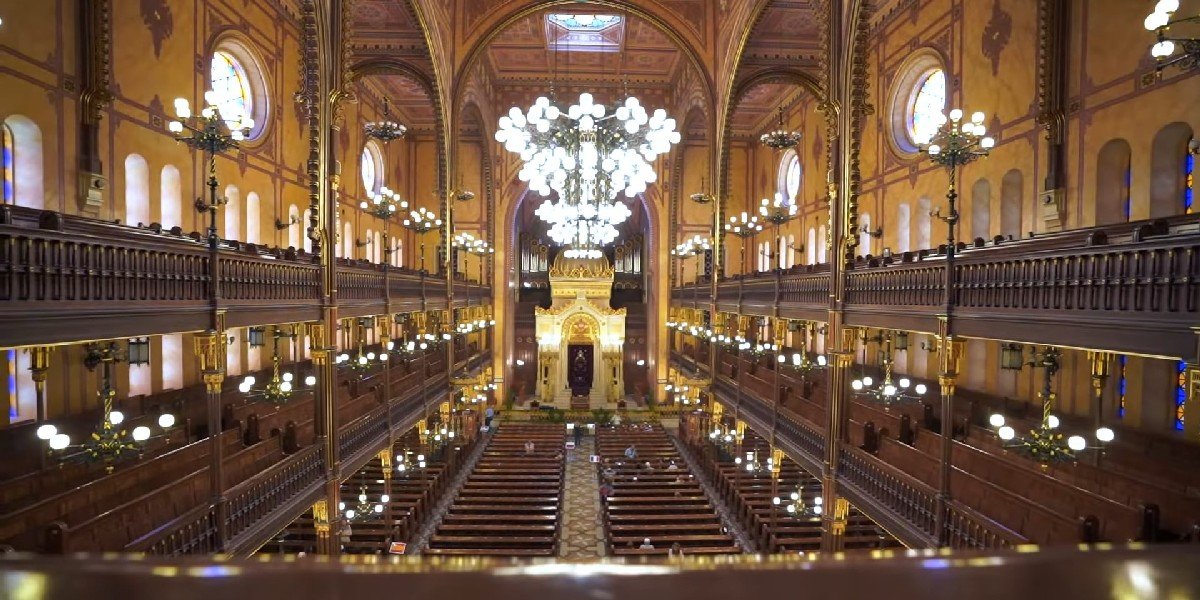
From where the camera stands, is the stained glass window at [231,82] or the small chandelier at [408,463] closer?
the stained glass window at [231,82]

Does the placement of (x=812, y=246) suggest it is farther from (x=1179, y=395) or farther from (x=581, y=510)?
(x=1179, y=395)

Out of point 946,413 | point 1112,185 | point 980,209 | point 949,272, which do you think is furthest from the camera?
point 980,209

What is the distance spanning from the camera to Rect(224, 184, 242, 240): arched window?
62.3ft

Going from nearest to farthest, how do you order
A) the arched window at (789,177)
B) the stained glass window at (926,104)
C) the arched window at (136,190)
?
the arched window at (136,190), the stained glass window at (926,104), the arched window at (789,177)

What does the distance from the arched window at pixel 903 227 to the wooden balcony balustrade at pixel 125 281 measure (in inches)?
717

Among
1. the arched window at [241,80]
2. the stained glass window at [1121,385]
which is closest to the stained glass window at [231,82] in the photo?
the arched window at [241,80]

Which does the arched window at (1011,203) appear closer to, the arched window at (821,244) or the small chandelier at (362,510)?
the arched window at (821,244)

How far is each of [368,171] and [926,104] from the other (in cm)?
2538

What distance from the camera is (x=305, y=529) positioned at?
56.2ft

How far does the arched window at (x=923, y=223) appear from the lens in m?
19.6

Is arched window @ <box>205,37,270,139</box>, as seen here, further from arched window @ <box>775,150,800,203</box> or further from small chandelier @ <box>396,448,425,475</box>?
arched window @ <box>775,150,800,203</box>

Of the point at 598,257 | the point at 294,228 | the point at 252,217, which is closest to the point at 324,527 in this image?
the point at 598,257

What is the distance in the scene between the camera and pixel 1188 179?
11.7 meters

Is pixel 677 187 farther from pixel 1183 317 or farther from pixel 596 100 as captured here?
pixel 1183 317
